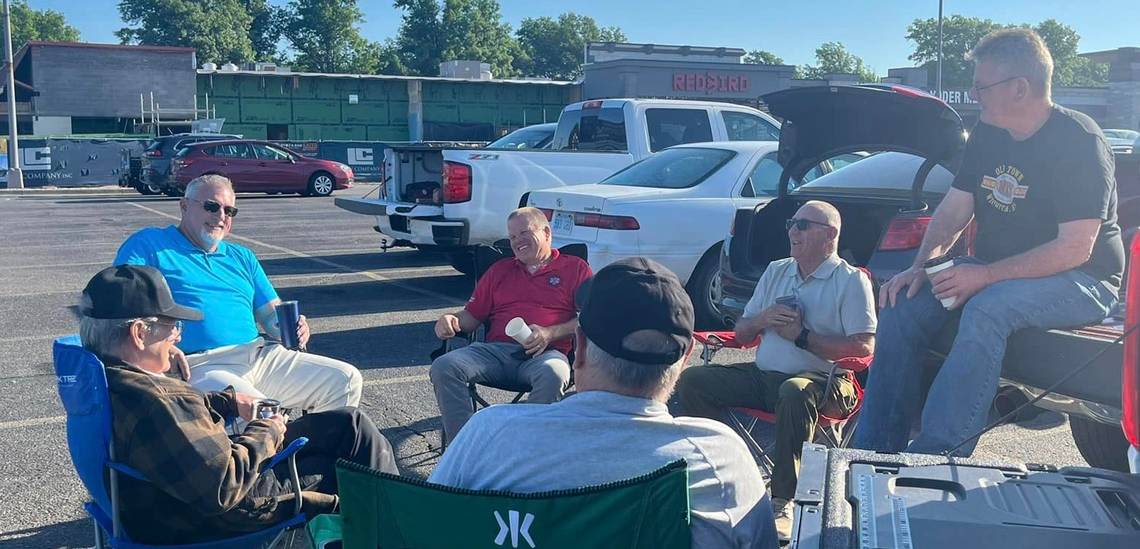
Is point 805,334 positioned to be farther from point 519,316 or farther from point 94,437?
point 94,437

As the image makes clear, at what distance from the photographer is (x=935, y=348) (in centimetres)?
416

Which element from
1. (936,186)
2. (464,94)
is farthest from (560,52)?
(936,186)

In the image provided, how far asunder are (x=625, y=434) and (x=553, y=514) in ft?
0.93

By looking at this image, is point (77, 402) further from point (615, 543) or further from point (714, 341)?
point (714, 341)

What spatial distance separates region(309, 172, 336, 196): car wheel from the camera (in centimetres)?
2605

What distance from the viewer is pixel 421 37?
9019 centimetres

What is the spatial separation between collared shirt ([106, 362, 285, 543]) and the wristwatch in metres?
2.40

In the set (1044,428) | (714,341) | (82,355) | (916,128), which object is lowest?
(1044,428)

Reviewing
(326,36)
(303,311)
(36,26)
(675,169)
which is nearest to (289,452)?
(675,169)

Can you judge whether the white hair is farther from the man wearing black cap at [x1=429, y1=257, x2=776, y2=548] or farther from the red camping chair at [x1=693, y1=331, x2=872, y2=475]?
the red camping chair at [x1=693, y1=331, x2=872, y2=475]

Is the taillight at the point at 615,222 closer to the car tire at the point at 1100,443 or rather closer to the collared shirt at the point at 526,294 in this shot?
the collared shirt at the point at 526,294

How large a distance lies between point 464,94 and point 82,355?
140ft

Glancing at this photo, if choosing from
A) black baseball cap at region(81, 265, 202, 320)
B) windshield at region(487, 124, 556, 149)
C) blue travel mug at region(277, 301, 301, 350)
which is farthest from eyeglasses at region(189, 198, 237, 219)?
Result: windshield at region(487, 124, 556, 149)

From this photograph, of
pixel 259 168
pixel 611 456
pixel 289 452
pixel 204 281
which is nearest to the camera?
pixel 611 456
